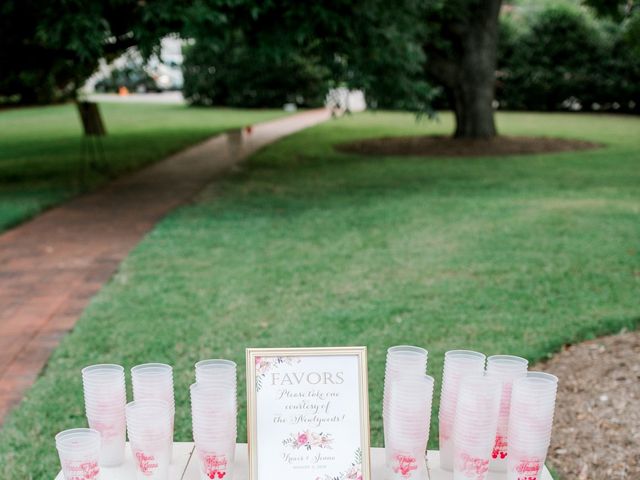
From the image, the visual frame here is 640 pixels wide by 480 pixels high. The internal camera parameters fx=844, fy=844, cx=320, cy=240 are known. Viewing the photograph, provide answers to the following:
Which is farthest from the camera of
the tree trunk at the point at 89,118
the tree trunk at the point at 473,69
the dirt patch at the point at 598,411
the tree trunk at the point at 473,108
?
the tree trunk at the point at 473,108

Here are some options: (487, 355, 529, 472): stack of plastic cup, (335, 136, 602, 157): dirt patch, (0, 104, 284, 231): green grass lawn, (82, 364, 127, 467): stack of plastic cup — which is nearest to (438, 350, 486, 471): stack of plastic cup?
(487, 355, 529, 472): stack of plastic cup

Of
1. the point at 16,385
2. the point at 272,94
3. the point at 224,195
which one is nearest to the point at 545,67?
the point at 272,94

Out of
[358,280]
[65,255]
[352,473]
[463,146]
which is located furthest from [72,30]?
[463,146]

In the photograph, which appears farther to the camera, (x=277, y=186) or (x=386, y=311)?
(x=277, y=186)

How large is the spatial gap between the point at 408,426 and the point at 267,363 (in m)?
0.41

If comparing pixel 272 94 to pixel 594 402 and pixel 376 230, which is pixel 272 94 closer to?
pixel 376 230

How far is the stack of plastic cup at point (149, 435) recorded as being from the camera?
7.30 feet

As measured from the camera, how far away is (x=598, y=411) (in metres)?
4.02

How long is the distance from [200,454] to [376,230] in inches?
245

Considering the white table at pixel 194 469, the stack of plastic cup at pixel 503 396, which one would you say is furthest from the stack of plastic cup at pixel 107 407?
the stack of plastic cup at pixel 503 396

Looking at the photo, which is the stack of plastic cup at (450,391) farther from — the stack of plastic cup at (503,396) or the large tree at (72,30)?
the large tree at (72,30)

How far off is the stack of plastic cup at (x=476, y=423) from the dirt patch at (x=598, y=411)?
1.53 metres

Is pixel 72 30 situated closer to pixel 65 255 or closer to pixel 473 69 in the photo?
pixel 65 255

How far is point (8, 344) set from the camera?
5328 millimetres
